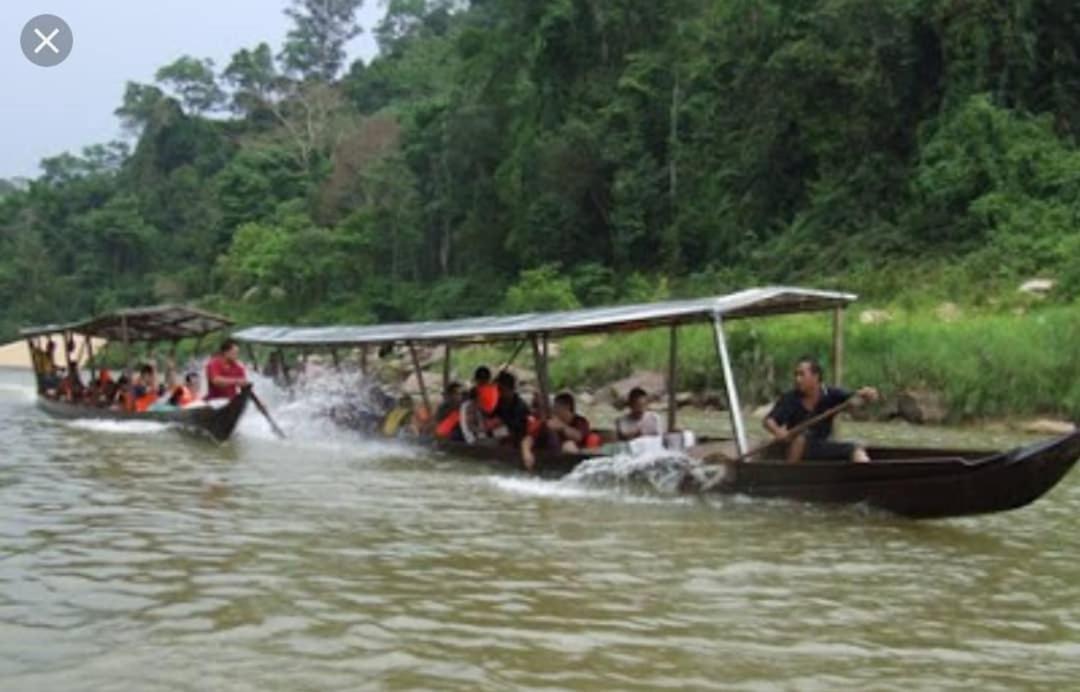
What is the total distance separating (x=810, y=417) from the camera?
31.6 feet

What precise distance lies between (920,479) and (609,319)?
334 cm

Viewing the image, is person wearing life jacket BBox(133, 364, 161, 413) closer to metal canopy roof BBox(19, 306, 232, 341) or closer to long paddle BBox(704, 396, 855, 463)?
metal canopy roof BBox(19, 306, 232, 341)

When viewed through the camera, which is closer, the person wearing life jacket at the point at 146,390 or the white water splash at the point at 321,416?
the white water splash at the point at 321,416

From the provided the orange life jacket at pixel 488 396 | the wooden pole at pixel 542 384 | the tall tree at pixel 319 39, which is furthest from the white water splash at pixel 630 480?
the tall tree at pixel 319 39

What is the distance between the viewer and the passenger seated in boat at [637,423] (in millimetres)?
11539

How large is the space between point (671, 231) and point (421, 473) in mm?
25352

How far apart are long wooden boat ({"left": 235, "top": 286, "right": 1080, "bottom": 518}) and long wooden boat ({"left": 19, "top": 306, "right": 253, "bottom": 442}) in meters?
3.34

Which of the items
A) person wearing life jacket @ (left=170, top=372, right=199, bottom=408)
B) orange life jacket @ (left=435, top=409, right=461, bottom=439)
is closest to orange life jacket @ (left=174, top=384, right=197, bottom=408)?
person wearing life jacket @ (left=170, top=372, right=199, bottom=408)

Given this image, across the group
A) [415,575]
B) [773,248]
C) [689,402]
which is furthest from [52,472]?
[773,248]

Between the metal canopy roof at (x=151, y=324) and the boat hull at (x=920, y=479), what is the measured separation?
1121cm

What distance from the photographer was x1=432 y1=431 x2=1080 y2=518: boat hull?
26.5 ft

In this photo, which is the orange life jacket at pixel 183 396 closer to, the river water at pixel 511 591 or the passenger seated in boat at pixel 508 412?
the passenger seated in boat at pixel 508 412

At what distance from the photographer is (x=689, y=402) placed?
23.5m

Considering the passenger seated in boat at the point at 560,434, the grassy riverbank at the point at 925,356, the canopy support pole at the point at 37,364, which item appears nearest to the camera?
the passenger seated in boat at the point at 560,434
